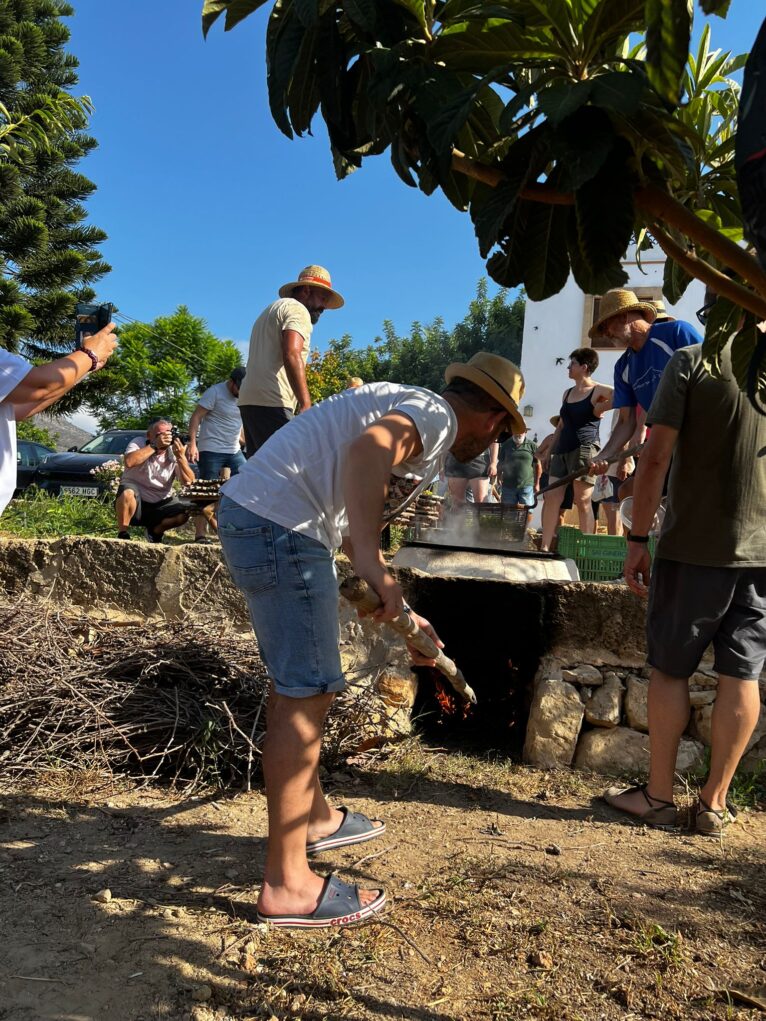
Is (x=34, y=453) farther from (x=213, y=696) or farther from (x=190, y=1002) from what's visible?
(x=190, y=1002)

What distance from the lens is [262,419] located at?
465 centimetres

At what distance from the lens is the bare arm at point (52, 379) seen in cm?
251

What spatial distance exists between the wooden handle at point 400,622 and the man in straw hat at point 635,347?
2.26 metres

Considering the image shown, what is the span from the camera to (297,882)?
2090mm

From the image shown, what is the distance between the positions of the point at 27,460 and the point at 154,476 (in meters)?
8.52

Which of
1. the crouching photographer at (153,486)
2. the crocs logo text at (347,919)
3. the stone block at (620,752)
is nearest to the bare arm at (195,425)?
the crouching photographer at (153,486)

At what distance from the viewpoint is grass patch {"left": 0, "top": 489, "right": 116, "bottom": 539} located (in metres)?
6.75

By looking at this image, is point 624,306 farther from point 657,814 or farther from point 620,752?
point 657,814

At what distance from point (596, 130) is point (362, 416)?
1.09 m

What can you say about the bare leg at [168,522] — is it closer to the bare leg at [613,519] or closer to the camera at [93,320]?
the camera at [93,320]

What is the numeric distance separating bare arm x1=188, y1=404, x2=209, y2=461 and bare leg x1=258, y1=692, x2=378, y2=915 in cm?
484

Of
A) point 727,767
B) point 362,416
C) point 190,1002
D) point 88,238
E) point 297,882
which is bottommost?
point 190,1002

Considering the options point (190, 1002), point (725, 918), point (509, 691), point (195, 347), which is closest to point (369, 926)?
point (190, 1002)

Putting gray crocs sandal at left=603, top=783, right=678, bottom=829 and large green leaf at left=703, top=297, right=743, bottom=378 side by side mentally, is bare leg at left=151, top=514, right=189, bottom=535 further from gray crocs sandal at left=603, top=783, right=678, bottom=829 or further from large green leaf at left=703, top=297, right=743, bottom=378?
large green leaf at left=703, top=297, right=743, bottom=378
